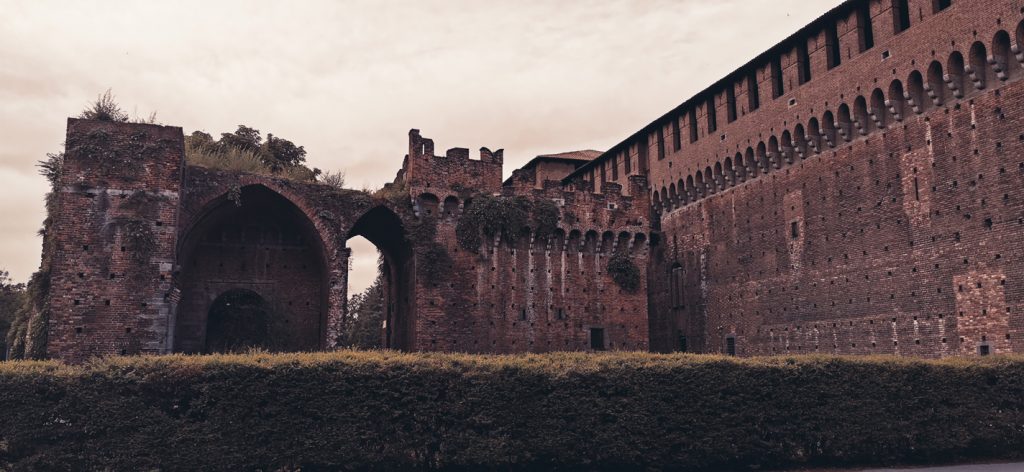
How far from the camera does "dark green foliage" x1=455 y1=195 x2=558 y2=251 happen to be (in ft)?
81.8

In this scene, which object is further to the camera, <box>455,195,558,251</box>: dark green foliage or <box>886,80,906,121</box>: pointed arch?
<box>455,195,558,251</box>: dark green foliage

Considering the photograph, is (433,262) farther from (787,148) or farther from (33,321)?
(787,148)

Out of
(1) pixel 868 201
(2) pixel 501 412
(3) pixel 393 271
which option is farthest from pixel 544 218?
(2) pixel 501 412

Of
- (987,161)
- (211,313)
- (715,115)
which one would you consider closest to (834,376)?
(987,161)

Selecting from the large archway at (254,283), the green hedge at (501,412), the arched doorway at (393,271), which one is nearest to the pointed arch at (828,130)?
the green hedge at (501,412)

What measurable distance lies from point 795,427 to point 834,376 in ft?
3.96

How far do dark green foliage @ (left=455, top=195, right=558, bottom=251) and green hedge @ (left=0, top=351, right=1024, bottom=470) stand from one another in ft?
39.5

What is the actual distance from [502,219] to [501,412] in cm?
1374

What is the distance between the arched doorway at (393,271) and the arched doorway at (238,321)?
13.0 ft

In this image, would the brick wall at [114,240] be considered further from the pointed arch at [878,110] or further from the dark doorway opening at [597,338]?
the pointed arch at [878,110]

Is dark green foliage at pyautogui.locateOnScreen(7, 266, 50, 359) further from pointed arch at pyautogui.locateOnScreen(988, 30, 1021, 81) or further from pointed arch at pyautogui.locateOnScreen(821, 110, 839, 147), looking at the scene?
pointed arch at pyautogui.locateOnScreen(988, 30, 1021, 81)

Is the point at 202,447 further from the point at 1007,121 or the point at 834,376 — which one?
the point at 1007,121

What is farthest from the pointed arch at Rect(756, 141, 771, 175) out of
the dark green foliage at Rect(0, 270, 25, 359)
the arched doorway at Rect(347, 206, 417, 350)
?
the dark green foliage at Rect(0, 270, 25, 359)

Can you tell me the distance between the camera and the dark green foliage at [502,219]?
24938 mm
